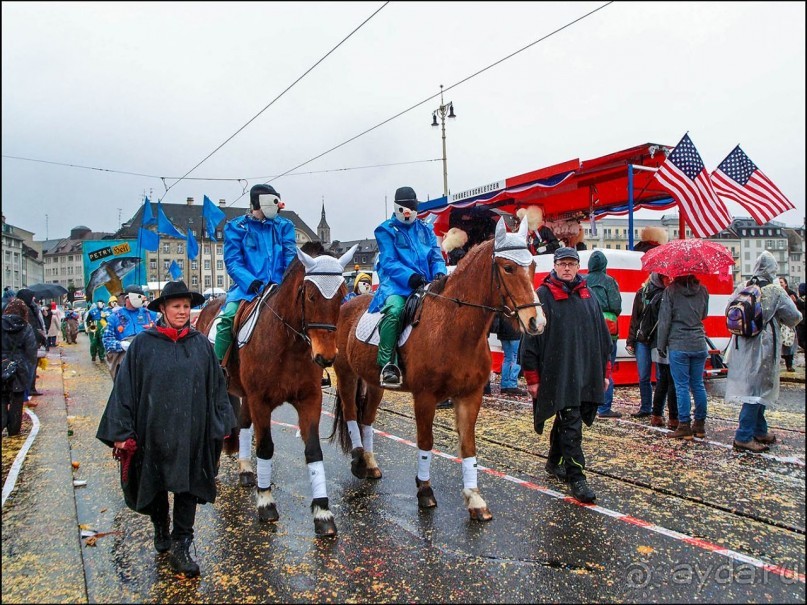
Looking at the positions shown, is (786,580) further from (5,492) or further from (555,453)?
(5,492)

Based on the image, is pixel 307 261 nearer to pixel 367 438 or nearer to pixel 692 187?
pixel 367 438

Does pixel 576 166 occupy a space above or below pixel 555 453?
above

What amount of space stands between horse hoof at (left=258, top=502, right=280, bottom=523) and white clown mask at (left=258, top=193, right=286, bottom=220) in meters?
2.86

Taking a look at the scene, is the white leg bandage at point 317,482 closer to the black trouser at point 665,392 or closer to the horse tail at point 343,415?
the horse tail at point 343,415

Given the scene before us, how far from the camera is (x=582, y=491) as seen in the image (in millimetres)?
5125

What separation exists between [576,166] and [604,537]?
970 cm

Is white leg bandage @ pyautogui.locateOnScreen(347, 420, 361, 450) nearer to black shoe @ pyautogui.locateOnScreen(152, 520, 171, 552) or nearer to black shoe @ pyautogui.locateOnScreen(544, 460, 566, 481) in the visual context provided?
black shoe @ pyautogui.locateOnScreen(544, 460, 566, 481)

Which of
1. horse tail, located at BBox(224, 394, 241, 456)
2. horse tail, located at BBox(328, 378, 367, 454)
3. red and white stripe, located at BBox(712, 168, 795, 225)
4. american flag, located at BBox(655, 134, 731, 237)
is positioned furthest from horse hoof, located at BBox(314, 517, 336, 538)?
red and white stripe, located at BBox(712, 168, 795, 225)

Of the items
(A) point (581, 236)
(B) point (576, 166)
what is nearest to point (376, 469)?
(B) point (576, 166)

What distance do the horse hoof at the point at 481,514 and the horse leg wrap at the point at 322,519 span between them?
1.13 metres

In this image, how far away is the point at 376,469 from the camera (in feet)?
19.8

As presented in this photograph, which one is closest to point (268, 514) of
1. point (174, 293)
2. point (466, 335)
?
point (174, 293)

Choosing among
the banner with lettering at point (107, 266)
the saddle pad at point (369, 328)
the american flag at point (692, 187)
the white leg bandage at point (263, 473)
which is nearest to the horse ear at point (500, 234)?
the saddle pad at point (369, 328)

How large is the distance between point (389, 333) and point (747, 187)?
10.4 metres
